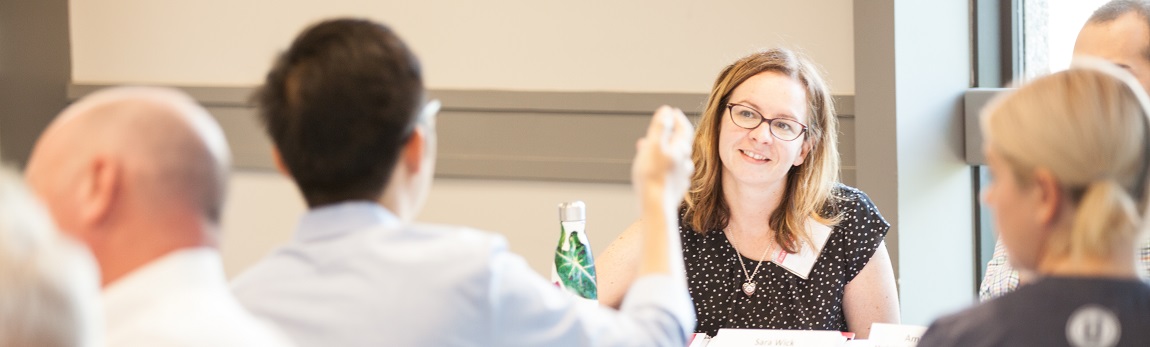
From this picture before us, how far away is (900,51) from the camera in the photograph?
10.8ft

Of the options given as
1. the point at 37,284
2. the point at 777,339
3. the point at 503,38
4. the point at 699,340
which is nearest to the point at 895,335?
the point at 777,339

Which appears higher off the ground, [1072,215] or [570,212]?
[1072,215]

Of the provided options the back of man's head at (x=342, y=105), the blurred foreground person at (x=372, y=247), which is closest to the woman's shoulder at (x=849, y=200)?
the blurred foreground person at (x=372, y=247)

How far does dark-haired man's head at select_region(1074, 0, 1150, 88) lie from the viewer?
2422 mm

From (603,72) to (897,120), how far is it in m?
0.91

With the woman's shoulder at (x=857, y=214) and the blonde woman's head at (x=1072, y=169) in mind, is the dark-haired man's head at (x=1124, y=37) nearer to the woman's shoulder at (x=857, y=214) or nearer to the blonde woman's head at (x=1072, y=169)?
the woman's shoulder at (x=857, y=214)

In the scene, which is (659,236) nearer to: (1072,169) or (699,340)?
(1072,169)

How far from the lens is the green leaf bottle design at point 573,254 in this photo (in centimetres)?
228

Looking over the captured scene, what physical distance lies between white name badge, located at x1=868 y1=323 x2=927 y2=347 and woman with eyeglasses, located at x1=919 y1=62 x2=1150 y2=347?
811 millimetres

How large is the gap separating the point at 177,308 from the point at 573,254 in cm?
116

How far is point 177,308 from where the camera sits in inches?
47.2

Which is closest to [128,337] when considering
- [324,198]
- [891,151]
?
[324,198]

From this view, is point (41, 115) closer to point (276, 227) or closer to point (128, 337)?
point (276, 227)

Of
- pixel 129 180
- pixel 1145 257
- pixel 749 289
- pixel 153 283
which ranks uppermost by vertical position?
pixel 129 180
